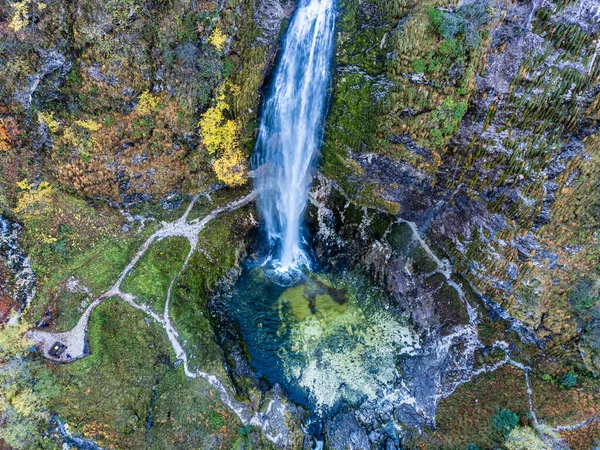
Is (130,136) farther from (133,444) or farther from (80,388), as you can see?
(133,444)

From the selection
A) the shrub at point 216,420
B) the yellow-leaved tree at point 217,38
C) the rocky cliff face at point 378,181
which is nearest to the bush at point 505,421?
the rocky cliff face at point 378,181

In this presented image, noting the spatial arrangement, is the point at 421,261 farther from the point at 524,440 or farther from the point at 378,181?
the point at 524,440

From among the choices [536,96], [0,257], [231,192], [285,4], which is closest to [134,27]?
[285,4]

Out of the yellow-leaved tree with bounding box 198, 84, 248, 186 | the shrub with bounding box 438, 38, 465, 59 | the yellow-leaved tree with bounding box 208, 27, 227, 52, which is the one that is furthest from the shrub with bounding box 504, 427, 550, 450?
the yellow-leaved tree with bounding box 208, 27, 227, 52

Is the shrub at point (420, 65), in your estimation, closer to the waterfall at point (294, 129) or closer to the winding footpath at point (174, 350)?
the waterfall at point (294, 129)

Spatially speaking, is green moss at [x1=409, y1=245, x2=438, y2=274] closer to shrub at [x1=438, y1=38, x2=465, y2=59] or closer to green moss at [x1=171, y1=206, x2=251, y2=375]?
shrub at [x1=438, y1=38, x2=465, y2=59]
